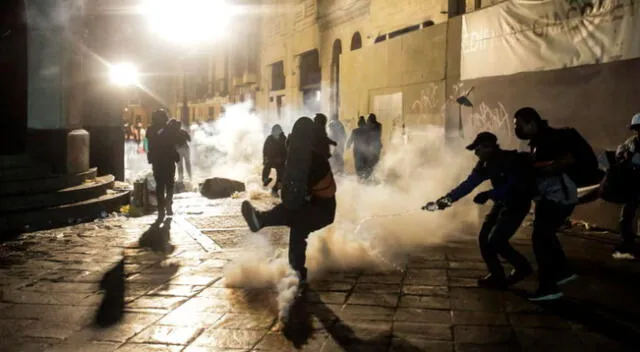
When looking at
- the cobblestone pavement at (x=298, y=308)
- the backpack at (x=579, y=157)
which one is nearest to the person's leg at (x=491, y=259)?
the cobblestone pavement at (x=298, y=308)

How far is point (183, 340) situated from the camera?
472cm

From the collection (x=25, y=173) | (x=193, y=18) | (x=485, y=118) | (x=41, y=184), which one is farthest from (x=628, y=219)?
(x=193, y=18)

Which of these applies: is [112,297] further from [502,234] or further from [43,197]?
[43,197]

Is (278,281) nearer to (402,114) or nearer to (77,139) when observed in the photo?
(77,139)

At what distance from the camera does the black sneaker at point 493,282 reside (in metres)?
6.19

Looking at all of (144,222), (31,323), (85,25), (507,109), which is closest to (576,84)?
(507,109)

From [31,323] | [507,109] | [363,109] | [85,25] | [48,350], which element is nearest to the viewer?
[48,350]

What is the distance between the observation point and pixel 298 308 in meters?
5.53

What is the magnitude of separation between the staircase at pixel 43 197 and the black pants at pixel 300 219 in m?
5.20

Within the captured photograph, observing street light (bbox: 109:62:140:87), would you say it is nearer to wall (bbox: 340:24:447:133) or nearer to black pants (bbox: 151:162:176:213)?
black pants (bbox: 151:162:176:213)

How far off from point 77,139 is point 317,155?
754cm

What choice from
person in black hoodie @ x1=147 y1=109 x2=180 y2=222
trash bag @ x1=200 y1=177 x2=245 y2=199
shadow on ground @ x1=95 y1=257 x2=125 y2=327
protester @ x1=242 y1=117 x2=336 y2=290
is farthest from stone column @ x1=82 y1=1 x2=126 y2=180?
protester @ x1=242 y1=117 x2=336 y2=290

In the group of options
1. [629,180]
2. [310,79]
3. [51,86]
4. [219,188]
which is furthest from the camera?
[310,79]

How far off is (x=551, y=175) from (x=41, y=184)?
8540 mm
